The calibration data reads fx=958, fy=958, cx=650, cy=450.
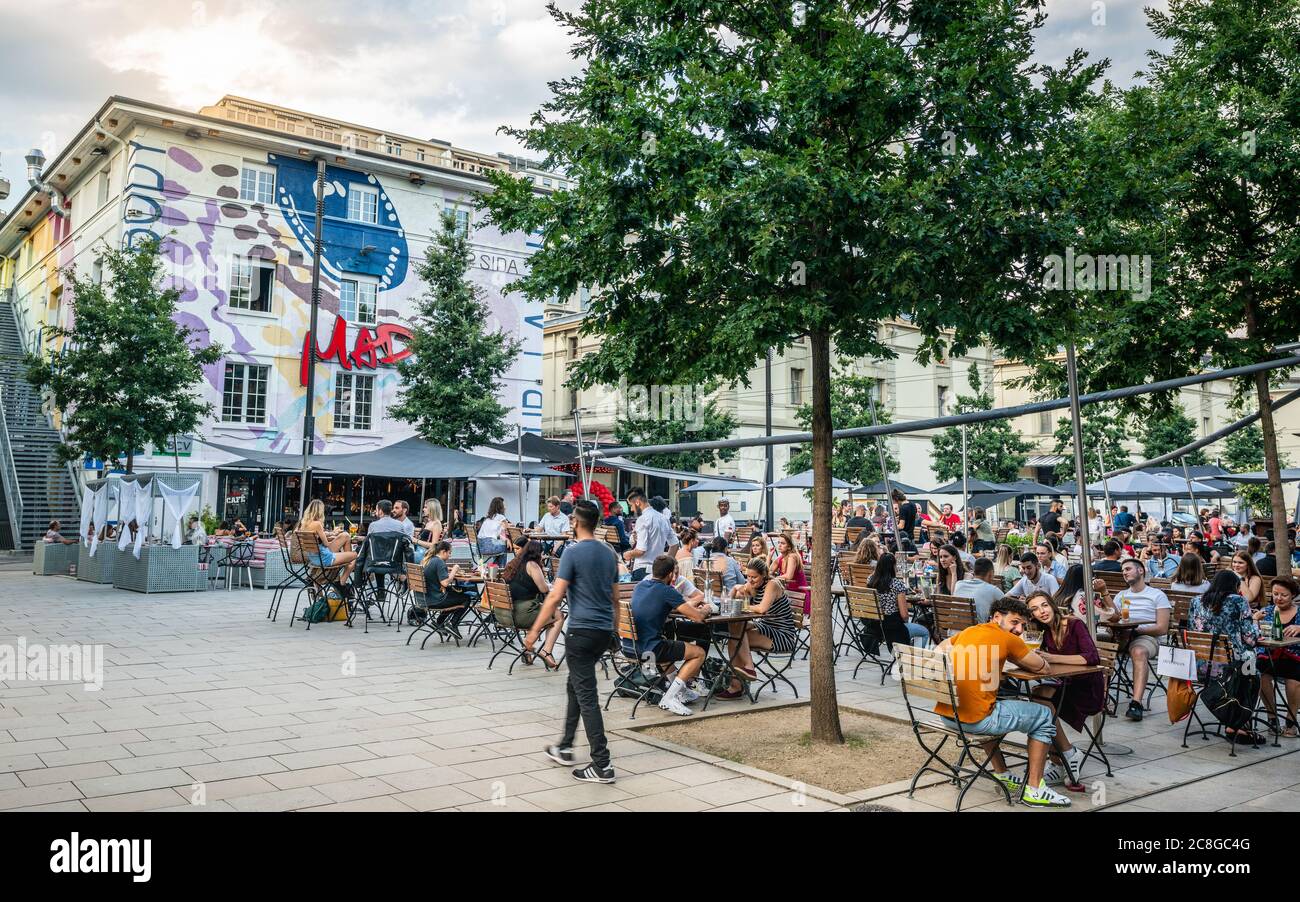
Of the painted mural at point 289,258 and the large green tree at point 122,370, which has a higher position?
the painted mural at point 289,258

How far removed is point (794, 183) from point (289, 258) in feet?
96.6

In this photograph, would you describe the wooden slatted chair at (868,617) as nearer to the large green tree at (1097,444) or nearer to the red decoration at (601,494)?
the red decoration at (601,494)

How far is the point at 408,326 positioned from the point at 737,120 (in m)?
28.7

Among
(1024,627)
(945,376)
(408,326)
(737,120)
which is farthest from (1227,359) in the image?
(945,376)

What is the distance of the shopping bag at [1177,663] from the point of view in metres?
7.49

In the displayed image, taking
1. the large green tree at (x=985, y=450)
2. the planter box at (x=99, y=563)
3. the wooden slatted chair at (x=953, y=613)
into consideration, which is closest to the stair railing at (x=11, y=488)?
the planter box at (x=99, y=563)

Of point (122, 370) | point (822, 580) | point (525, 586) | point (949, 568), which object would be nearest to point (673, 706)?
point (822, 580)

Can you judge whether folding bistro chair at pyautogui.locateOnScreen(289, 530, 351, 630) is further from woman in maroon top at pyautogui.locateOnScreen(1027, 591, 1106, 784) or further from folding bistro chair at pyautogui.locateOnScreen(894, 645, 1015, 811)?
woman in maroon top at pyautogui.locateOnScreen(1027, 591, 1106, 784)

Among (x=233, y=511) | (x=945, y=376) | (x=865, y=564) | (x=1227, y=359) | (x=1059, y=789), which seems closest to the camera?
(x=1059, y=789)

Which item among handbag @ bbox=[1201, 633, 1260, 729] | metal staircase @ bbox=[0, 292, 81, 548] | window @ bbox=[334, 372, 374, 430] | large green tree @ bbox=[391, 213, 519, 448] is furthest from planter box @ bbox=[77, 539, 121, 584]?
handbag @ bbox=[1201, 633, 1260, 729]

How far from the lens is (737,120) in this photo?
6.84 m

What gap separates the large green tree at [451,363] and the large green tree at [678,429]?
9358 mm

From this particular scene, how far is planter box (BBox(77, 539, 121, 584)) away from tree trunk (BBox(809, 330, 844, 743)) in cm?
1587

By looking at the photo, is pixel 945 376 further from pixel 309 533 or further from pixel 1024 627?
pixel 1024 627
